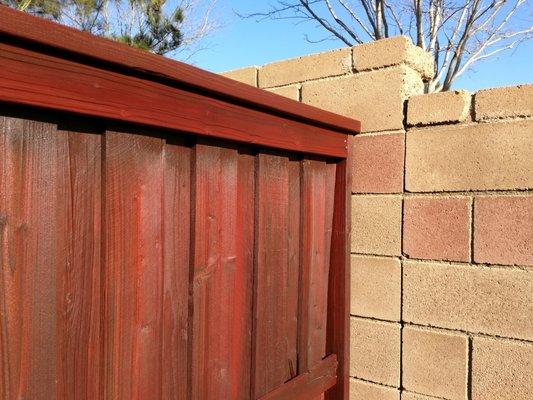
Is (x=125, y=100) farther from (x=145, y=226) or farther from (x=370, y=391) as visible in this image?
(x=370, y=391)

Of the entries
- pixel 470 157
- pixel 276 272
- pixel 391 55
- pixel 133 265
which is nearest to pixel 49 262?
pixel 133 265

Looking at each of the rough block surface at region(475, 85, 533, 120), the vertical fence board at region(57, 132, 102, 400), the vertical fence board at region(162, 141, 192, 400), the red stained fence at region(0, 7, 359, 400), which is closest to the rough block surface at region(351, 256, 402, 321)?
the red stained fence at region(0, 7, 359, 400)

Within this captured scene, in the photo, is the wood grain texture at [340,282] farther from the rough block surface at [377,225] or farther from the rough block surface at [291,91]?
the rough block surface at [291,91]

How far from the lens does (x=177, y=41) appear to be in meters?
13.6

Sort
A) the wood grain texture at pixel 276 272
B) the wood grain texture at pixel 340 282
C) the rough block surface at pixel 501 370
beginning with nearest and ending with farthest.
Answer: the wood grain texture at pixel 276 272, the rough block surface at pixel 501 370, the wood grain texture at pixel 340 282

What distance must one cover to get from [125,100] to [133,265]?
0.38 m

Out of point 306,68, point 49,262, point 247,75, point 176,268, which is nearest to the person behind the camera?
point 49,262

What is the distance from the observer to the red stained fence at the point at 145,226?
874 mm

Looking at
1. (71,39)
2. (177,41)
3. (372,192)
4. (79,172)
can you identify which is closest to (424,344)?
(372,192)

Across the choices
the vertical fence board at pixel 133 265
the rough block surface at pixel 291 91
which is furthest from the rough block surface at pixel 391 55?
the vertical fence board at pixel 133 265

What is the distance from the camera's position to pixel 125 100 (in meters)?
0.99

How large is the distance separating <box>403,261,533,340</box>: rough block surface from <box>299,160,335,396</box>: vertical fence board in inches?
13.7

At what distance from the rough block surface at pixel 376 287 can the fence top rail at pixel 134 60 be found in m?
0.78

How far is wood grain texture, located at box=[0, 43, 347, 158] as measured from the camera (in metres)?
0.81
